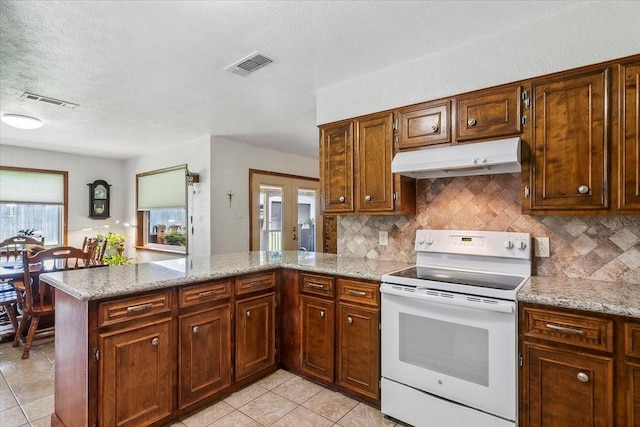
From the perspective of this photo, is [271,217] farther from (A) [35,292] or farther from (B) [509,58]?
(B) [509,58]

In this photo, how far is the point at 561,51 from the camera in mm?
1970

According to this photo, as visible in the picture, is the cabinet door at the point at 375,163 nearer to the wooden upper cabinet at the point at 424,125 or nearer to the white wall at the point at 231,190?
the wooden upper cabinet at the point at 424,125

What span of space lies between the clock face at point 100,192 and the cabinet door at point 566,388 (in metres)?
6.97

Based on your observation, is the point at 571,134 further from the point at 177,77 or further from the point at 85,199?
the point at 85,199

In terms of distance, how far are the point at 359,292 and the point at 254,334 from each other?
909 millimetres

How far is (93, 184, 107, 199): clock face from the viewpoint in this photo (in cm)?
625

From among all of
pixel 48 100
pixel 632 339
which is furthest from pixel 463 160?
pixel 48 100

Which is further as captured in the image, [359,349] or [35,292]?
[35,292]

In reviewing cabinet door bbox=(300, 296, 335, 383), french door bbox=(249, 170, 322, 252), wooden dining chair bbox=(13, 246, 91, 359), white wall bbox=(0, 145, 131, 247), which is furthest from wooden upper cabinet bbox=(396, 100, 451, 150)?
white wall bbox=(0, 145, 131, 247)

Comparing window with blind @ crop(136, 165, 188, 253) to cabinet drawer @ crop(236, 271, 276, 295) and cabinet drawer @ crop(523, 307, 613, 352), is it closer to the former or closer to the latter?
cabinet drawer @ crop(236, 271, 276, 295)

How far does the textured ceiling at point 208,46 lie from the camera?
6.32 feet

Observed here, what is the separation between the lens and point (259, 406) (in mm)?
2314

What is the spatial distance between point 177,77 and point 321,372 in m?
2.65

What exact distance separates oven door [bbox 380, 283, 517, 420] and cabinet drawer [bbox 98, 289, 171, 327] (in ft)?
4.42
